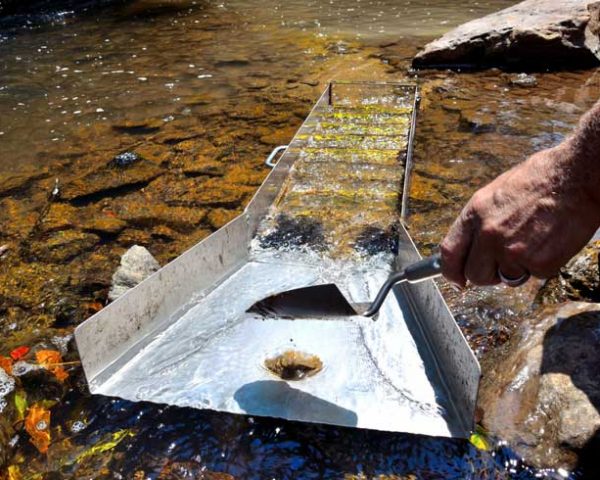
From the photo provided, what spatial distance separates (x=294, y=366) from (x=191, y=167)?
338cm

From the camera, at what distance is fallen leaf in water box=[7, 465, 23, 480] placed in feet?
8.57

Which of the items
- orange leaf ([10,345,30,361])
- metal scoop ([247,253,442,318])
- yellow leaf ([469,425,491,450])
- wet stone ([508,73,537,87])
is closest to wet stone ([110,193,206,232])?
orange leaf ([10,345,30,361])

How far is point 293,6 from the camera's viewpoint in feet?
47.4

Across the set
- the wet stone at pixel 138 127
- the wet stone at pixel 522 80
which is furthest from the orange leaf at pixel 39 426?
the wet stone at pixel 522 80

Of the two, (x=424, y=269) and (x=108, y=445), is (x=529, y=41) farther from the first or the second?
(x=108, y=445)

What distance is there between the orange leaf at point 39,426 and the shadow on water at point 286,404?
3.27ft

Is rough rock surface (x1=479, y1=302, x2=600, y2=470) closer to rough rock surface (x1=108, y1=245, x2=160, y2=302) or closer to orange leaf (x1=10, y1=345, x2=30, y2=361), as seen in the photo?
rough rock surface (x1=108, y1=245, x2=160, y2=302)

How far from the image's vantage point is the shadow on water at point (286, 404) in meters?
2.68

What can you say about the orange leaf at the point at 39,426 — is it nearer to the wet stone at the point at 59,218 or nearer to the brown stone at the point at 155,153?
the wet stone at the point at 59,218

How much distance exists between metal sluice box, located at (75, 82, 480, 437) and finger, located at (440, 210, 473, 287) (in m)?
0.71

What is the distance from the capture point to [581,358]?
2.66m

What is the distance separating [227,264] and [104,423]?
1416mm

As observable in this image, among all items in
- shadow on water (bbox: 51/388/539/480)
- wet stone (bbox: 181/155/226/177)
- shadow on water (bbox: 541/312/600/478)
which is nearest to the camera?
shadow on water (bbox: 541/312/600/478)

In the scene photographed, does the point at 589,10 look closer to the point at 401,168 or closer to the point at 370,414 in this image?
the point at 401,168
